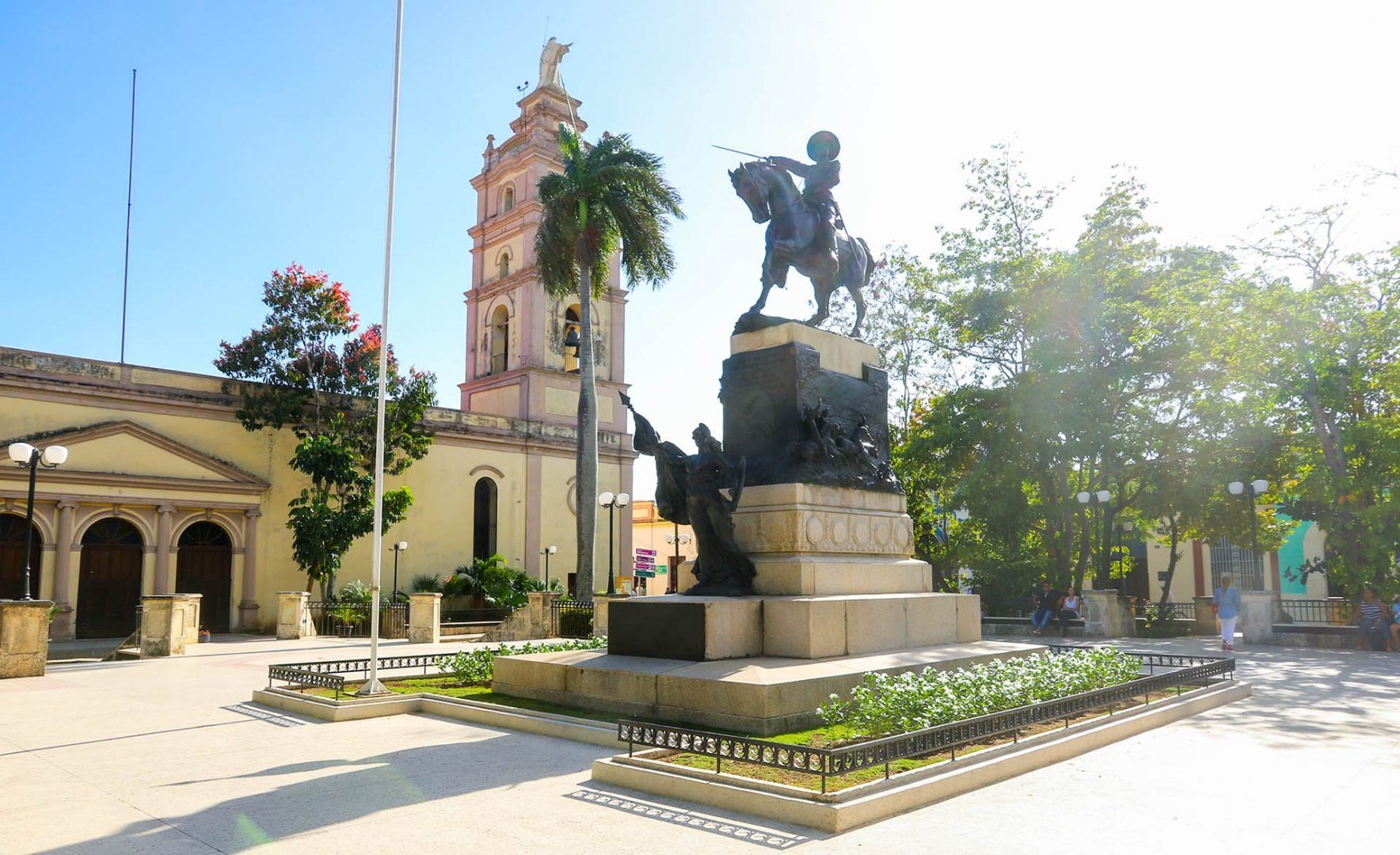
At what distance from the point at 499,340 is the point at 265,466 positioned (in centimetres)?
1161

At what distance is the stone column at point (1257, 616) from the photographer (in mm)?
19308

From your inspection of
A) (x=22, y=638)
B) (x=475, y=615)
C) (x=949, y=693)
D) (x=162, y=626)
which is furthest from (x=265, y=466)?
(x=949, y=693)

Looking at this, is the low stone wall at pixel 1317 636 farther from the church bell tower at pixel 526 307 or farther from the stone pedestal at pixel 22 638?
the church bell tower at pixel 526 307

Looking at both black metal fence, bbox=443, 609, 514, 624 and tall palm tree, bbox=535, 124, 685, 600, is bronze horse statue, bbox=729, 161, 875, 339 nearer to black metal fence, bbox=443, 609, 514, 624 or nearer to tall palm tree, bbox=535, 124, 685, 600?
tall palm tree, bbox=535, 124, 685, 600

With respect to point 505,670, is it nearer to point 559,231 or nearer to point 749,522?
point 749,522

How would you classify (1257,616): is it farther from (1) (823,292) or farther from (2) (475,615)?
(2) (475,615)

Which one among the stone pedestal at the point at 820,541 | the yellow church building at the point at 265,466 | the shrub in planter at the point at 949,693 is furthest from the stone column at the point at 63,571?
the shrub in planter at the point at 949,693

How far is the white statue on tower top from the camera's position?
36531 millimetres

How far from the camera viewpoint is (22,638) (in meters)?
13.9

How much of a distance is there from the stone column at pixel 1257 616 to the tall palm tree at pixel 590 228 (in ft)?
47.8

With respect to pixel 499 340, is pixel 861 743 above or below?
below

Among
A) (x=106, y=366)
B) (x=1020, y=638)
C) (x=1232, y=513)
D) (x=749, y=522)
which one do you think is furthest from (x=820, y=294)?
(x=106, y=366)

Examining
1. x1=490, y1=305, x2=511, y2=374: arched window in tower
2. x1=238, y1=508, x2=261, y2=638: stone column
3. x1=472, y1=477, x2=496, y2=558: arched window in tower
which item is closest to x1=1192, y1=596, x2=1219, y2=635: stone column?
x1=472, y1=477, x2=496, y2=558: arched window in tower

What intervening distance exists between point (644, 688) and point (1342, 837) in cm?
499
